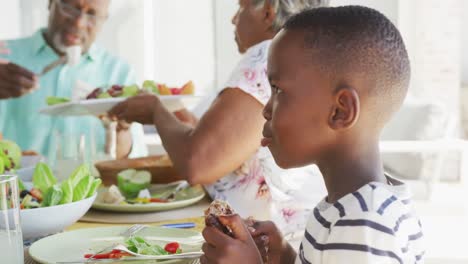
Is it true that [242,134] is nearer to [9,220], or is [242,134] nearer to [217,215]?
[217,215]

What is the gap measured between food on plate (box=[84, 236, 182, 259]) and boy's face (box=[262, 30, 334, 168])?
0.78 ft

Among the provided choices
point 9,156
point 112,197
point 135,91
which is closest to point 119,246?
point 112,197

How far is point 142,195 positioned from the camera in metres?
1.41

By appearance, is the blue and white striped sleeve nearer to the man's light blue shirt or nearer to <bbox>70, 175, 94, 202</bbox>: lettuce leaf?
<bbox>70, 175, 94, 202</bbox>: lettuce leaf

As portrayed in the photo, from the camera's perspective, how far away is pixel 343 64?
0.74 meters

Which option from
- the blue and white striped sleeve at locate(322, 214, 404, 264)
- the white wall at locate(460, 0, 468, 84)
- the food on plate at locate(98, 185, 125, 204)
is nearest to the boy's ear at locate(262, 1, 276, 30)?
the food on plate at locate(98, 185, 125, 204)

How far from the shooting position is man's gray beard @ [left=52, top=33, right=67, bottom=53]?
262 cm

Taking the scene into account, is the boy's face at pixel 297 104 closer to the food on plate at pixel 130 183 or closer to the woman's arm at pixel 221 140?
the woman's arm at pixel 221 140

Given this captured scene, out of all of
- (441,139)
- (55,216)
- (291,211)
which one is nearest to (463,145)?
(441,139)

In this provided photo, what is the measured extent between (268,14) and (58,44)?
4.71 ft

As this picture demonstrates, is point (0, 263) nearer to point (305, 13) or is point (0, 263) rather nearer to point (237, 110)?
point (305, 13)

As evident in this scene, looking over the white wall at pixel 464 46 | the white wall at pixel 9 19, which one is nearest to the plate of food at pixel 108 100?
the white wall at pixel 9 19

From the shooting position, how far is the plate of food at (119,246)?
872 mm

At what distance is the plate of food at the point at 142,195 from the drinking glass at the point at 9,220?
0.52 m
